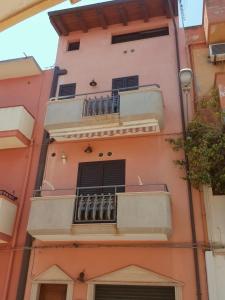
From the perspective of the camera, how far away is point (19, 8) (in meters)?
3.96

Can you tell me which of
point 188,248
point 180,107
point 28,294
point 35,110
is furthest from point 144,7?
point 28,294

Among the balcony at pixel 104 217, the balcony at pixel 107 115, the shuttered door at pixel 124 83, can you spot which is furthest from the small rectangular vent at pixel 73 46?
the balcony at pixel 104 217

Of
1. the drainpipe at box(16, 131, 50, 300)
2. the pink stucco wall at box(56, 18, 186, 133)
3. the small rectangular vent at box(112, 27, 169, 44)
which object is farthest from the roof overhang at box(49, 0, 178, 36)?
the drainpipe at box(16, 131, 50, 300)

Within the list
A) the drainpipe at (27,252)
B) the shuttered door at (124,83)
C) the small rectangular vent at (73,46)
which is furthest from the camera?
the small rectangular vent at (73,46)

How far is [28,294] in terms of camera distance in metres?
9.98

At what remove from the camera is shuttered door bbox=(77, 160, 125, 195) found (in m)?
10.8

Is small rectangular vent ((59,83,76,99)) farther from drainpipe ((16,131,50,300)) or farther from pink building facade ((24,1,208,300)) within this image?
drainpipe ((16,131,50,300))

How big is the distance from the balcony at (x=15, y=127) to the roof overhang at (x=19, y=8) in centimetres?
831

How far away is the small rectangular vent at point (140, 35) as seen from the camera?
13.8m

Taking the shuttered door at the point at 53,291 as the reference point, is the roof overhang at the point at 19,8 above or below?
above

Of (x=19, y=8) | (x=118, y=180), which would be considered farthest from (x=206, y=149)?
(x=19, y=8)

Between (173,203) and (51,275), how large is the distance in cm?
447

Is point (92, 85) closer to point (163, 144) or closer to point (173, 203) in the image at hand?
point (163, 144)

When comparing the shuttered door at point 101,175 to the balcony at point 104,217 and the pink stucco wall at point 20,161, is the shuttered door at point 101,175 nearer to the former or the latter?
the balcony at point 104,217
